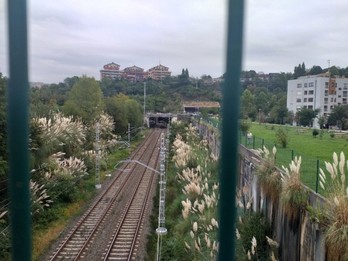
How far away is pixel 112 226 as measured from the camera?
14.4 metres

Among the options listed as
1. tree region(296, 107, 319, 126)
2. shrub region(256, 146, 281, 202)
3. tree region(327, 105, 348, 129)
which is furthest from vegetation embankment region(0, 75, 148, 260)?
tree region(327, 105, 348, 129)

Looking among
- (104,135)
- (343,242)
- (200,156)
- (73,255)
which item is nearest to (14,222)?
(343,242)

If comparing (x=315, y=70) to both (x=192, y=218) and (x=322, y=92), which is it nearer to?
(x=322, y=92)

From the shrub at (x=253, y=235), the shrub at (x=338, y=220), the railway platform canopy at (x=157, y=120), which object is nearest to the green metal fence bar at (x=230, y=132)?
the shrub at (x=338, y=220)

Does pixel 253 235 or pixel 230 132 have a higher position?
pixel 230 132

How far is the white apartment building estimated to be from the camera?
56.2m

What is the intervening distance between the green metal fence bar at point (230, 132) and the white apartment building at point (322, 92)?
56.7 m

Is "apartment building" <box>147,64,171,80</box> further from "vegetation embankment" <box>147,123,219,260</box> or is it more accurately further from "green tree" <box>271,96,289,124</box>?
"vegetation embankment" <box>147,123,219,260</box>

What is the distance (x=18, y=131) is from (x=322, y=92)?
2353 inches

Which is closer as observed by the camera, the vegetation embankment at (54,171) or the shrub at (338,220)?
the shrub at (338,220)

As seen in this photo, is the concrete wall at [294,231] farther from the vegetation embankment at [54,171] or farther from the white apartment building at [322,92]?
the white apartment building at [322,92]

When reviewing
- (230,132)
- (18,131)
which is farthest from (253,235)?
(18,131)

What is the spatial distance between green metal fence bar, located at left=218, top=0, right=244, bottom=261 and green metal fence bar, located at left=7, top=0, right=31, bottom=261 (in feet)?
1.93

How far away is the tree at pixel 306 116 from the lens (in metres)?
41.3
